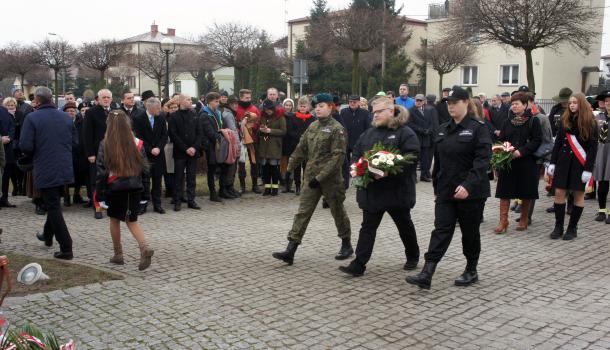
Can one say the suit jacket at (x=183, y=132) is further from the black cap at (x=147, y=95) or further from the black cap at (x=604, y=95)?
the black cap at (x=604, y=95)

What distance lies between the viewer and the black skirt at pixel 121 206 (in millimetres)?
7387

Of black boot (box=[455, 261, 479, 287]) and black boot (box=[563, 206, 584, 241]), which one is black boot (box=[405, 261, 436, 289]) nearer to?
black boot (box=[455, 261, 479, 287])

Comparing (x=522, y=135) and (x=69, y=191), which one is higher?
(x=522, y=135)

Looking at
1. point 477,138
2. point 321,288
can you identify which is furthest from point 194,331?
point 477,138

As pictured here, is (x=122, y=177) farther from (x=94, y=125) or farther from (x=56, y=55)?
(x=56, y=55)

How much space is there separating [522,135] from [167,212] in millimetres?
6148

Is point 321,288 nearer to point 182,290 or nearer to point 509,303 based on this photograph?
point 182,290

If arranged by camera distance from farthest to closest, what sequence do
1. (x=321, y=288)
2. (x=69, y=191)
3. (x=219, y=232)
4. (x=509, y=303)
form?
1. (x=69, y=191)
2. (x=219, y=232)
3. (x=321, y=288)
4. (x=509, y=303)

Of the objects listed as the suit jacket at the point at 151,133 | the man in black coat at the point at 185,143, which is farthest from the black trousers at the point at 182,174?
the suit jacket at the point at 151,133

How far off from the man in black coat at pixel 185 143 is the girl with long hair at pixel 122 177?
12.9 feet

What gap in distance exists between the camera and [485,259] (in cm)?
807

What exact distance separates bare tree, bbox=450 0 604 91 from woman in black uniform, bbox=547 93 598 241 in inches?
787

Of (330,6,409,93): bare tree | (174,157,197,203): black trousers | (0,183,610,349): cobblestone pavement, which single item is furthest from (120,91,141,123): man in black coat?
(330,6,409,93): bare tree

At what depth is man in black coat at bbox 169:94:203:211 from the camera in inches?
450
